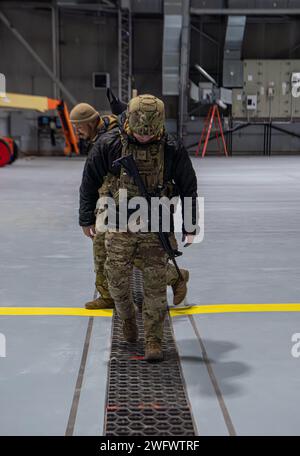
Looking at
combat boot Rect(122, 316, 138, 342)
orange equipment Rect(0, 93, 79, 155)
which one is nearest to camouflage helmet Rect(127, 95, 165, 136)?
combat boot Rect(122, 316, 138, 342)

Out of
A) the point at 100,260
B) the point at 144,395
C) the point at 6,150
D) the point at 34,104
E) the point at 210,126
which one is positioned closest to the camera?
the point at 144,395

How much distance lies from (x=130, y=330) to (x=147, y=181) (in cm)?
101

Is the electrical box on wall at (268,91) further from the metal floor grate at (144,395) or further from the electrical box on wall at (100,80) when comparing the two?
the metal floor grate at (144,395)

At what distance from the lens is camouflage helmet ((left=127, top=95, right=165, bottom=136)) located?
287cm

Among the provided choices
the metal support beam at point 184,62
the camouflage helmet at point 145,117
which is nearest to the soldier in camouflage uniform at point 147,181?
the camouflage helmet at point 145,117

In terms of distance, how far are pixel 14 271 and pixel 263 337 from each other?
2666 millimetres

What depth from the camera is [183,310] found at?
13.7ft

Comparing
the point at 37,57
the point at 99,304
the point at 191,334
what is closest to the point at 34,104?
the point at 37,57

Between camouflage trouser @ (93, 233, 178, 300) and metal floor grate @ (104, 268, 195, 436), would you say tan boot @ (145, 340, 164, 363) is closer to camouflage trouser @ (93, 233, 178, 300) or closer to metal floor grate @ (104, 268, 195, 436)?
metal floor grate @ (104, 268, 195, 436)

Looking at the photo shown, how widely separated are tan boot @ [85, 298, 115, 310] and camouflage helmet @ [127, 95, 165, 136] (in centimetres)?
169

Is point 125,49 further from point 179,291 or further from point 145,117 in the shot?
point 145,117

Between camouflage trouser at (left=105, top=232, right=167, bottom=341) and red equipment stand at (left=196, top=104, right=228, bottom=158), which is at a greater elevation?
red equipment stand at (left=196, top=104, right=228, bottom=158)

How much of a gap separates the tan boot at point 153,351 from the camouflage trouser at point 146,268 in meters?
0.04

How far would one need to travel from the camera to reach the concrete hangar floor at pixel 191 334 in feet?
8.41
